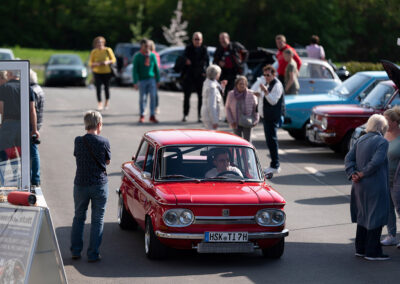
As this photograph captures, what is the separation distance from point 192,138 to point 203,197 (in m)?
1.32

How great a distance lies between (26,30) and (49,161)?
58.2 meters

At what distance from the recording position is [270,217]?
9.88 metres

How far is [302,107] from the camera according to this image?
19828 millimetres

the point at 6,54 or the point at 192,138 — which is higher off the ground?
the point at 192,138

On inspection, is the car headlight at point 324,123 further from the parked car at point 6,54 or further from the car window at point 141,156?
the parked car at point 6,54

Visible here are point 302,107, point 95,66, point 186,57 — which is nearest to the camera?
point 302,107

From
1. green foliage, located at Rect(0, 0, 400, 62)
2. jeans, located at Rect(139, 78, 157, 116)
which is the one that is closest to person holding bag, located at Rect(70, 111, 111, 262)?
jeans, located at Rect(139, 78, 157, 116)

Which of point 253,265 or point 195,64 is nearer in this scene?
point 253,265

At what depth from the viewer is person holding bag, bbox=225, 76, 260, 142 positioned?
1532cm

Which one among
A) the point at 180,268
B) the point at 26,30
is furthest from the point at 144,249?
the point at 26,30

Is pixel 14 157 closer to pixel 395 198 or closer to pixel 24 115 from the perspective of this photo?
pixel 24 115

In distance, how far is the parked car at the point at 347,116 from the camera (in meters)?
17.7

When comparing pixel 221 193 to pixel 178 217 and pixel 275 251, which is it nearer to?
pixel 178 217

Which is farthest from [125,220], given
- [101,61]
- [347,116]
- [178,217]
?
[101,61]
